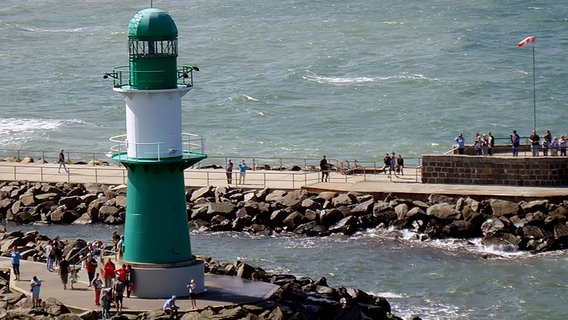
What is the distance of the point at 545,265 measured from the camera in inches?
1406

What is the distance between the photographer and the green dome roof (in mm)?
27641

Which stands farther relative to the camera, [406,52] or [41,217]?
[406,52]

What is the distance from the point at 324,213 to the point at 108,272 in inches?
482

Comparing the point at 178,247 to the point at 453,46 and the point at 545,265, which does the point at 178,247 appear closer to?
the point at 545,265

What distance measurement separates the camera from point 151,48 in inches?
1093

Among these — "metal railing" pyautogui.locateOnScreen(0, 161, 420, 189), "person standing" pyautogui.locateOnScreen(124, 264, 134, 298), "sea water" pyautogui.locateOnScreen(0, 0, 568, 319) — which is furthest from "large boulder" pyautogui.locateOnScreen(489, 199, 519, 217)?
"person standing" pyautogui.locateOnScreen(124, 264, 134, 298)

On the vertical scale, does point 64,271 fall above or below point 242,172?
below

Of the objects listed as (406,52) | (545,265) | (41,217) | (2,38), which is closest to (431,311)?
(545,265)

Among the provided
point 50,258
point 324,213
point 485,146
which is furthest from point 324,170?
point 50,258

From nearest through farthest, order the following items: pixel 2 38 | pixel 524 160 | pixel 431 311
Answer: pixel 431 311, pixel 524 160, pixel 2 38

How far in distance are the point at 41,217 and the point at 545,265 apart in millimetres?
13711

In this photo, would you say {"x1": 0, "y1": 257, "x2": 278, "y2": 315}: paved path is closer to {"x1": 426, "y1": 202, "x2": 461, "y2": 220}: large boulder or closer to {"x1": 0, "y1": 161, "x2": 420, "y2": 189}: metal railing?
{"x1": 426, "y1": 202, "x2": 461, "y2": 220}: large boulder

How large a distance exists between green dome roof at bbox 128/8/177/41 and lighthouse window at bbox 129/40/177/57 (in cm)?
11

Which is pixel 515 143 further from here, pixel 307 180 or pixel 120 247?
pixel 120 247
